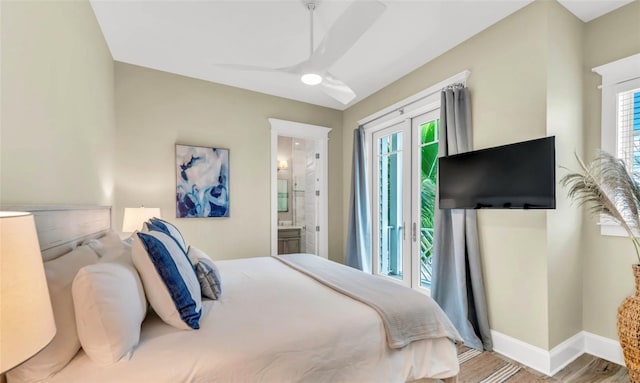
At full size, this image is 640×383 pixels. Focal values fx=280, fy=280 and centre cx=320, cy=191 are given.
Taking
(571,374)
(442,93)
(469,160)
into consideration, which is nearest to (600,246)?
(571,374)

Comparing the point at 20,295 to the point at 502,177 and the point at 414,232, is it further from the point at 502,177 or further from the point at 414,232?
the point at 414,232

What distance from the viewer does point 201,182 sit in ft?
11.4

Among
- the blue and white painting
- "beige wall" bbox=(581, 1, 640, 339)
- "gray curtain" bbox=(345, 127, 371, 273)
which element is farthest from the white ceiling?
"gray curtain" bbox=(345, 127, 371, 273)

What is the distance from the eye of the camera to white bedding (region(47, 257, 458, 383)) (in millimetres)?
1059

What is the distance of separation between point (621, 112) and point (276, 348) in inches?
121

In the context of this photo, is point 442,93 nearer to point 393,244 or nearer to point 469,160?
point 469,160

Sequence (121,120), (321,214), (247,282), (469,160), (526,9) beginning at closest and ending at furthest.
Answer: (247,282) → (526,9) → (469,160) → (121,120) → (321,214)

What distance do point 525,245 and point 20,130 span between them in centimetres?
316

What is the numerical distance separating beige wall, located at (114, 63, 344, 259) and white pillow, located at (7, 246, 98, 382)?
2389 millimetres

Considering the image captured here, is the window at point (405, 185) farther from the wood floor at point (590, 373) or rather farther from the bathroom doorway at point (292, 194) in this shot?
the bathroom doorway at point (292, 194)

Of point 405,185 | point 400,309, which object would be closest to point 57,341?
point 400,309

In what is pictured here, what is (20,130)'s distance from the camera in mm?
1158

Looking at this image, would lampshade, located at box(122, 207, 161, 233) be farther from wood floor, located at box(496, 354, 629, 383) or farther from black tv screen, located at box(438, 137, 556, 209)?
wood floor, located at box(496, 354, 629, 383)

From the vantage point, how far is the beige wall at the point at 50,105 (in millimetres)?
1104
